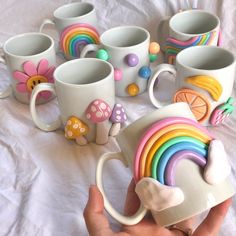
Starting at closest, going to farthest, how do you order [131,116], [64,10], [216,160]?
[216,160], [131,116], [64,10]

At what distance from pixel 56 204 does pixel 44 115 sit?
0.21 metres

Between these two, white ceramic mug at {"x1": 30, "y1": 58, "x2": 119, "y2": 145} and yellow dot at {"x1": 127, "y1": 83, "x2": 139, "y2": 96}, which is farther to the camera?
yellow dot at {"x1": 127, "y1": 83, "x2": 139, "y2": 96}

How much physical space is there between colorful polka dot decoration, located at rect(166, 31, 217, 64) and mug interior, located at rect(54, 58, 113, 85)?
0.48ft

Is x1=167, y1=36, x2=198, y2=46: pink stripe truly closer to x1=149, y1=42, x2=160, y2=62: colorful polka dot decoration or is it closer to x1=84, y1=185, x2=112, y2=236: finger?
x1=149, y1=42, x2=160, y2=62: colorful polka dot decoration

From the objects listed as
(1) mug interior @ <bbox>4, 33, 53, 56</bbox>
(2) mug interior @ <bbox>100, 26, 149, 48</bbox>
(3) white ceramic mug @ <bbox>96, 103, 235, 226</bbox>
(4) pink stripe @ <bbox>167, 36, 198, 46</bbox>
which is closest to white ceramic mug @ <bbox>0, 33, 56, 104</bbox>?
(1) mug interior @ <bbox>4, 33, 53, 56</bbox>

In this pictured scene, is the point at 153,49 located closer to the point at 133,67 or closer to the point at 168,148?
the point at 133,67

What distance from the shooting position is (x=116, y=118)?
595 millimetres

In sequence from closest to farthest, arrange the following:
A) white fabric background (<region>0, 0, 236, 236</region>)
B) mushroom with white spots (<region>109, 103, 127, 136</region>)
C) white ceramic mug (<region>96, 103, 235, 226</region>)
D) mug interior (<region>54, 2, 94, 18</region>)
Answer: white ceramic mug (<region>96, 103, 235, 226</region>), white fabric background (<region>0, 0, 236, 236</region>), mushroom with white spots (<region>109, 103, 127, 136</region>), mug interior (<region>54, 2, 94, 18</region>)

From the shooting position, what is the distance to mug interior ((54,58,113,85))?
0.61m

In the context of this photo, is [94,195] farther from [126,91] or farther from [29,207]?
[126,91]

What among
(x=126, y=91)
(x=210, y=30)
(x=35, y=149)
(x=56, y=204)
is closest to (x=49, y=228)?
(x=56, y=204)

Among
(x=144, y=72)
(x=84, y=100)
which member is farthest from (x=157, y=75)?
(x=84, y=100)

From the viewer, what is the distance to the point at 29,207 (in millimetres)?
505

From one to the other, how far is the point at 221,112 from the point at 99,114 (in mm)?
182
